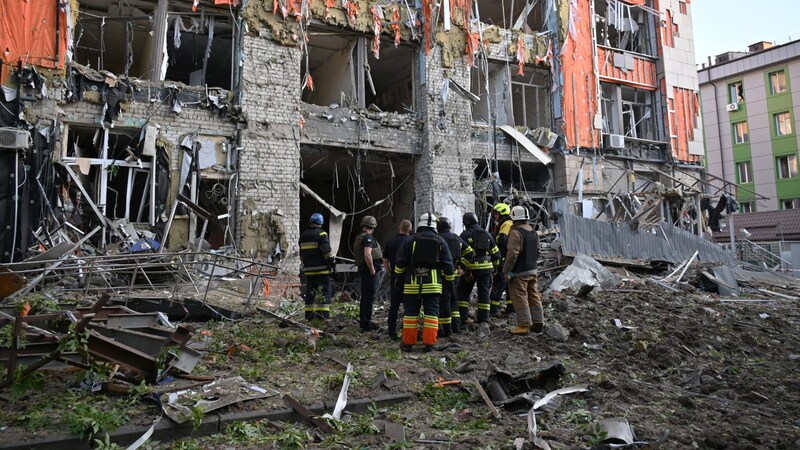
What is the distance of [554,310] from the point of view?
9508 mm

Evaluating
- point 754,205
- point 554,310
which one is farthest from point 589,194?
point 754,205

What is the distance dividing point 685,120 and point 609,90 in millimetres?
3422

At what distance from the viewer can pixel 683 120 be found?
68.5 ft

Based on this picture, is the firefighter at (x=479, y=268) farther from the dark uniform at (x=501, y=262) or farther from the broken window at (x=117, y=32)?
the broken window at (x=117, y=32)

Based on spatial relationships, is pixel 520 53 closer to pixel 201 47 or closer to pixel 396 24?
pixel 396 24

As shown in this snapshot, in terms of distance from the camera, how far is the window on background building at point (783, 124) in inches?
1342

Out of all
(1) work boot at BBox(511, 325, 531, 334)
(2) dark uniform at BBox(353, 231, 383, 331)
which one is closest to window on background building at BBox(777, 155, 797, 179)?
(1) work boot at BBox(511, 325, 531, 334)

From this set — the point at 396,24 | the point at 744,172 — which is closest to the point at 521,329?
the point at 396,24

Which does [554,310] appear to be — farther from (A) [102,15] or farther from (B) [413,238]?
(A) [102,15]

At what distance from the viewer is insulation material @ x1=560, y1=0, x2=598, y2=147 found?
59.7 ft

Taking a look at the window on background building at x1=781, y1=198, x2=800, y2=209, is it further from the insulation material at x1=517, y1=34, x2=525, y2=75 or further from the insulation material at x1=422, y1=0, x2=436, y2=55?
the insulation material at x1=422, y1=0, x2=436, y2=55

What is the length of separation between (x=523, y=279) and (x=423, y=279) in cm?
171

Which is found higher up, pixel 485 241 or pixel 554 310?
pixel 485 241

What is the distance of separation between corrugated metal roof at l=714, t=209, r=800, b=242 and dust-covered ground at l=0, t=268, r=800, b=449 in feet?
88.2
